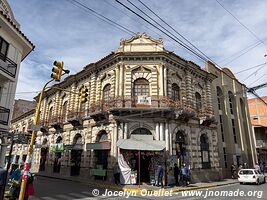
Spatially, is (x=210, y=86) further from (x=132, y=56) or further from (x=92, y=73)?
(x=92, y=73)

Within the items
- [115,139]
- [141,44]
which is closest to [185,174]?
[115,139]

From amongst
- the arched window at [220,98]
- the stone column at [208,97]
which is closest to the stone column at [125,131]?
the stone column at [208,97]

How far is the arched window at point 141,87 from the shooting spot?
18.2m

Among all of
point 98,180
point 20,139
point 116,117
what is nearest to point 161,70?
point 116,117

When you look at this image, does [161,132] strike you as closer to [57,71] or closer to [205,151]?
[205,151]

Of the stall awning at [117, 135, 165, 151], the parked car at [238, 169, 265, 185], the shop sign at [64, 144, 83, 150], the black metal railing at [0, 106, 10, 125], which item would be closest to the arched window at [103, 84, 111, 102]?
the shop sign at [64, 144, 83, 150]

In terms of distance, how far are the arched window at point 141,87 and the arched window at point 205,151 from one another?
7.41 meters

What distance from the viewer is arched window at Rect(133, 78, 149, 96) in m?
18.2

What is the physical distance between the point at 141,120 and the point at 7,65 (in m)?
10.2

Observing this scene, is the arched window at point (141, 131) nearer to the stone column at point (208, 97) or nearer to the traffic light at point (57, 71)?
the stone column at point (208, 97)

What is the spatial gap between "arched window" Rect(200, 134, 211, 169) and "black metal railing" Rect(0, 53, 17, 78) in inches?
660

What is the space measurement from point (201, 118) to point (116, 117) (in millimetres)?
8285

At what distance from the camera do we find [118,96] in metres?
17.6

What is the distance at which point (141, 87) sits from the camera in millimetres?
18406
